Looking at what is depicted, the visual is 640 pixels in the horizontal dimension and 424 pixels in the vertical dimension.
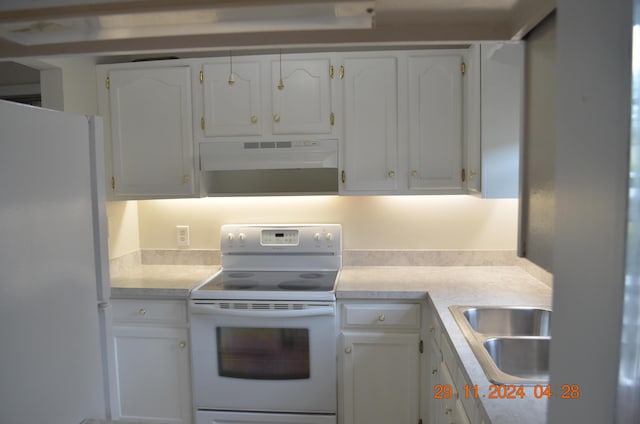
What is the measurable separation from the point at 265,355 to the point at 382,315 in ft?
2.14

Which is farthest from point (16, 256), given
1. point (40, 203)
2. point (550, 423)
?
point (550, 423)

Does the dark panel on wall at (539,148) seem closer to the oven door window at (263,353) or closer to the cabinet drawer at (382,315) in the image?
the cabinet drawer at (382,315)

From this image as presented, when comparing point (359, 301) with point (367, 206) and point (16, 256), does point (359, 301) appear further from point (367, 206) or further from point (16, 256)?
point (16, 256)

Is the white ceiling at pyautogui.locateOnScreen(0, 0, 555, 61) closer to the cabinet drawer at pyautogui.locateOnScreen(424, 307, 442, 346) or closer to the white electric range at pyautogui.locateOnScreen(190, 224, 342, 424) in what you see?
the cabinet drawer at pyautogui.locateOnScreen(424, 307, 442, 346)

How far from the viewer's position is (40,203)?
33.0 inches

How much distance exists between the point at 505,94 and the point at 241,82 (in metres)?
1.42

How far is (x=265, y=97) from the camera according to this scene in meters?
2.49

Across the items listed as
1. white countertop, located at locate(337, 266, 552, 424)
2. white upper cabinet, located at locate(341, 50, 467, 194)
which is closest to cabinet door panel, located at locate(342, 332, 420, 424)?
white countertop, located at locate(337, 266, 552, 424)

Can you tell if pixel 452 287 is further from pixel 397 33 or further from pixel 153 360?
pixel 397 33

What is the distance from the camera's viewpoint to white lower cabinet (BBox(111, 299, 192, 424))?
2.37 meters

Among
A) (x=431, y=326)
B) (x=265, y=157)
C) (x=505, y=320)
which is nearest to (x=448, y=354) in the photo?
(x=505, y=320)

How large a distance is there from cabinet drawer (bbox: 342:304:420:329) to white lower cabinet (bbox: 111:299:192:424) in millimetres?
897

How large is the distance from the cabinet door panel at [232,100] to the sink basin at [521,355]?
65.5 inches

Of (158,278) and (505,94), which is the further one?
(158,278)
